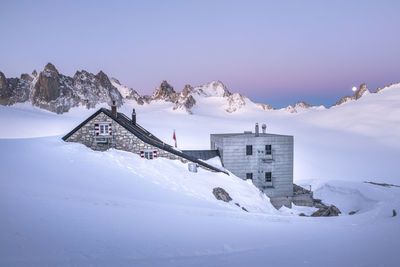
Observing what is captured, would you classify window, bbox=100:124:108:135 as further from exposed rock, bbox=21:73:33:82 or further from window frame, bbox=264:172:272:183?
exposed rock, bbox=21:73:33:82

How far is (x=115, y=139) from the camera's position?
701 inches

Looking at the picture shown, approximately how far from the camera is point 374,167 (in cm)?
6625

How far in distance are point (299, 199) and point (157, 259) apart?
72.4ft

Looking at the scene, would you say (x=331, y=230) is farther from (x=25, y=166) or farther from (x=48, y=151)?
(x=48, y=151)

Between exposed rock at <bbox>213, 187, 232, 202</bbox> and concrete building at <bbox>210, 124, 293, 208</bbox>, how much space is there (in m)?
8.82

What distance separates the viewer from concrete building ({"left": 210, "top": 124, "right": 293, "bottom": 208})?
23.4 metres

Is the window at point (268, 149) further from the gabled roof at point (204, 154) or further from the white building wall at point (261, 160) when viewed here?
the gabled roof at point (204, 154)

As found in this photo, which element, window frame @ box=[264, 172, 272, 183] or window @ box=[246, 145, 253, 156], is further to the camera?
window frame @ box=[264, 172, 272, 183]

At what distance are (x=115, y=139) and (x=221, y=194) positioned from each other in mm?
9053

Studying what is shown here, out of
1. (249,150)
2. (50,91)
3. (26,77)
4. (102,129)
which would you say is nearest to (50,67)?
(50,91)

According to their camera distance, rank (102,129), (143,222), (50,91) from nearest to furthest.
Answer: (143,222), (102,129), (50,91)

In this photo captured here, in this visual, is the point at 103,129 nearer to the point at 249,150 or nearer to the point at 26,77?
the point at 249,150

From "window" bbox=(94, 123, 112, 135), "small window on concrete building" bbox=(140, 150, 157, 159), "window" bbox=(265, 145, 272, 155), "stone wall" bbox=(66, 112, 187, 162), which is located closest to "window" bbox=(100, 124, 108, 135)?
"window" bbox=(94, 123, 112, 135)

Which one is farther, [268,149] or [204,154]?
[204,154]
